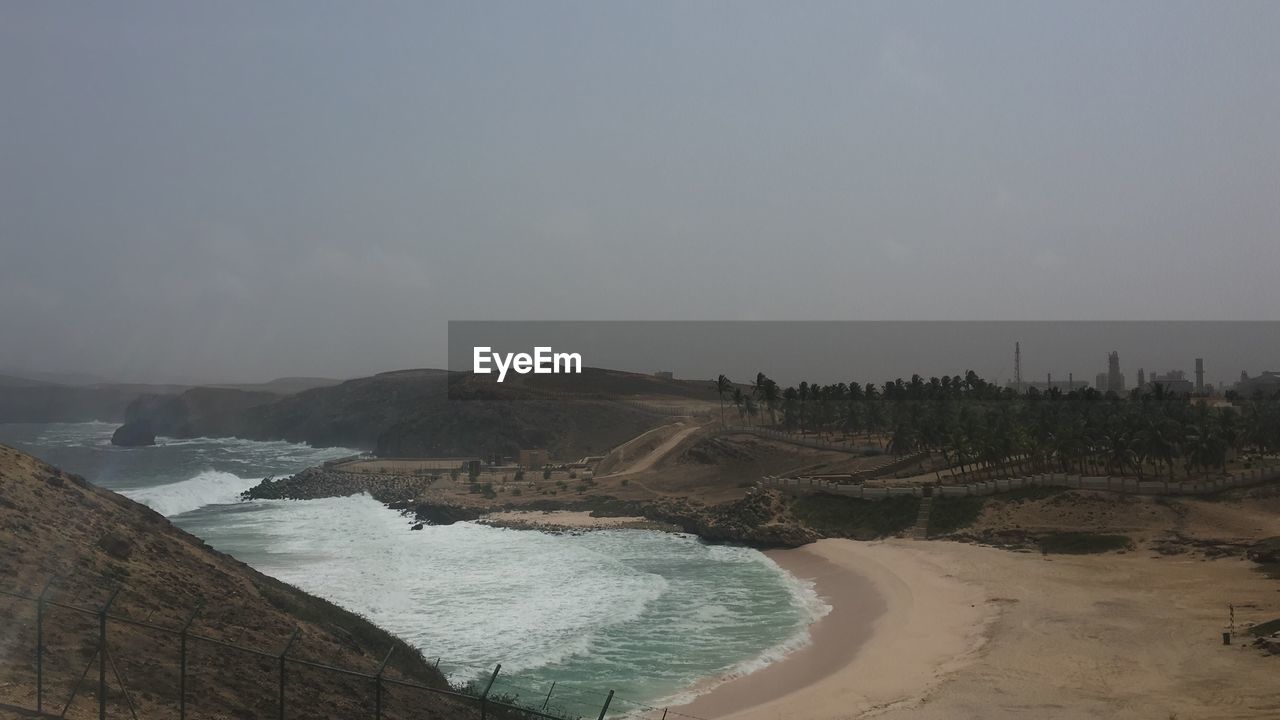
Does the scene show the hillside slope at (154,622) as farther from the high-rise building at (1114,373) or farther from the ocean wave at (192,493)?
the high-rise building at (1114,373)

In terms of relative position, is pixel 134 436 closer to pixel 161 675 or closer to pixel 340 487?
pixel 340 487

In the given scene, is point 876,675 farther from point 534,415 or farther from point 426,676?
point 534,415

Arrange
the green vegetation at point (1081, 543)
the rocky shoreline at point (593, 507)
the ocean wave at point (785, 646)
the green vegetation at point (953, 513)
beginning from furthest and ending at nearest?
the rocky shoreline at point (593, 507) < the green vegetation at point (953, 513) < the green vegetation at point (1081, 543) < the ocean wave at point (785, 646)

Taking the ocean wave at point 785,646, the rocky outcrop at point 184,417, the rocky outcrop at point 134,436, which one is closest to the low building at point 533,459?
the ocean wave at point 785,646

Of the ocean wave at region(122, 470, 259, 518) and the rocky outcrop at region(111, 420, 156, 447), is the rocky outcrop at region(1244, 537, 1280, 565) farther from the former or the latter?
the rocky outcrop at region(111, 420, 156, 447)

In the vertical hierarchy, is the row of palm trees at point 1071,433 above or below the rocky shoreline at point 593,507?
above

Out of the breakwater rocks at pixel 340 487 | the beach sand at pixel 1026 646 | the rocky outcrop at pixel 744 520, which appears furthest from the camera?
the breakwater rocks at pixel 340 487
